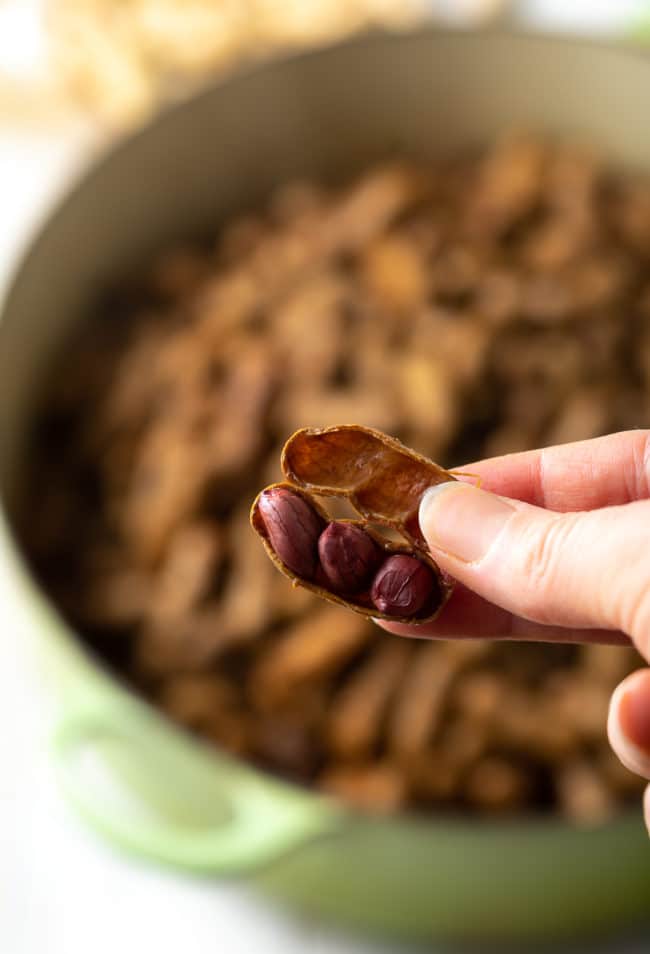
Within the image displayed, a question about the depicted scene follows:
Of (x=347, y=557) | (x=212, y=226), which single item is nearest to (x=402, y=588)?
(x=347, y=557)

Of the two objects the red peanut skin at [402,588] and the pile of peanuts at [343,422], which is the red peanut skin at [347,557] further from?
the pile of peanuts at [343,422]

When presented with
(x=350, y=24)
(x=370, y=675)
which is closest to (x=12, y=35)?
(x=350, y=24)

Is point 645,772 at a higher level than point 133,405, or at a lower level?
lower

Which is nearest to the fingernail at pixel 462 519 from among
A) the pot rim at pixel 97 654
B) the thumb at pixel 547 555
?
the thumb at pixel 547 555

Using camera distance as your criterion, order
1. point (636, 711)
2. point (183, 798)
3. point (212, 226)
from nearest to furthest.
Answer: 1. point (636, 711)
2. point (183, 798)
3. point (212, 226)

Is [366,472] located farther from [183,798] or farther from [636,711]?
[183,798]

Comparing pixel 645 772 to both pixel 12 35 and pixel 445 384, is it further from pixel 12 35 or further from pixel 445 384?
pixel 12 35
